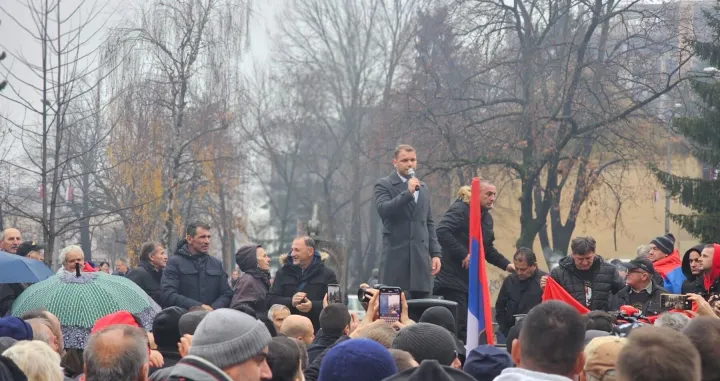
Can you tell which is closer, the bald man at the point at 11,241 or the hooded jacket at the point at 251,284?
the hooded jacket at the point at 251,284

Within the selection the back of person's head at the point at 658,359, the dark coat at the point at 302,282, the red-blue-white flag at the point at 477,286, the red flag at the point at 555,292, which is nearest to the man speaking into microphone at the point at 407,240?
the dark coat at the point at 302,282

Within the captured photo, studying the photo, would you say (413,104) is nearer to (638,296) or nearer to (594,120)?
(594,120)

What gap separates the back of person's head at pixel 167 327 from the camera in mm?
7648

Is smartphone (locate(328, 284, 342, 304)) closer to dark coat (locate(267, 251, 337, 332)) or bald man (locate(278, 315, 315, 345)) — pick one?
bald man (locate(278, 315, 315, 345))

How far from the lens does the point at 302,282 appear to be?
11820mm

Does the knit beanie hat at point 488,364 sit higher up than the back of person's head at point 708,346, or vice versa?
the back of person's head at point 708,346

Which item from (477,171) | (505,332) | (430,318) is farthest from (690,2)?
(430,318)

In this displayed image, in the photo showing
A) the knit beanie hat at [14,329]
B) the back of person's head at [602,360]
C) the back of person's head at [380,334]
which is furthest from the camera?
the back of person's head at [380,334]

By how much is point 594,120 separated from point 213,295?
2149 centimetres

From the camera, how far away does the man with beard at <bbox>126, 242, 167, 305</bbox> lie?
12969 mm

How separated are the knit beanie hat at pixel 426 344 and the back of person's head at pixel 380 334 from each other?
512 mm

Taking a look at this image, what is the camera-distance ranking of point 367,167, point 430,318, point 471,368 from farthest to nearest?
point 367,167
point 430,318
point 471,368

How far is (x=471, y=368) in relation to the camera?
6250mm

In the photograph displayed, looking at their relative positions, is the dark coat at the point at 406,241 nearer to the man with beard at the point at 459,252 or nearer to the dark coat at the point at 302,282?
the man with beard at the point at 459,252
